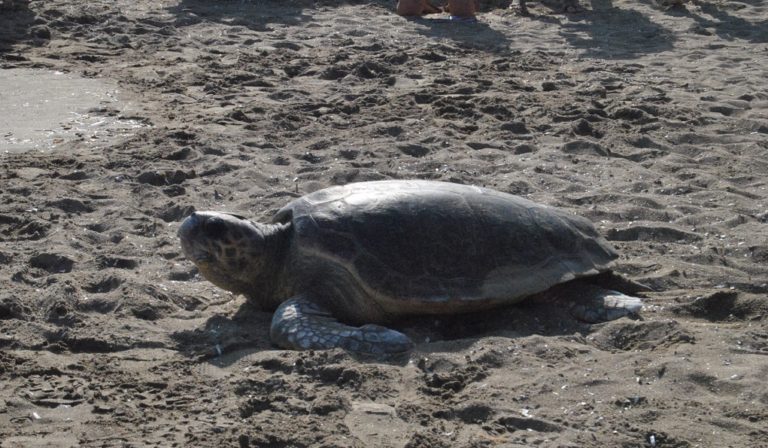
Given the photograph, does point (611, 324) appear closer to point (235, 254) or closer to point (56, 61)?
point (235, 254)

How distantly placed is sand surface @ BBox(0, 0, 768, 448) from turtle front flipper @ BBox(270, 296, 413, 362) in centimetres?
8

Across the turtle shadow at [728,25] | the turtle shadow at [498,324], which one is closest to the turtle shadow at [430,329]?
the turtle shadow at [498,324]

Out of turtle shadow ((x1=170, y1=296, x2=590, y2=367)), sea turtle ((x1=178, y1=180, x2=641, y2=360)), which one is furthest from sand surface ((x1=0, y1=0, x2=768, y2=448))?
sea turtle ((x1=178, y1=180, x2=641, y2=360))

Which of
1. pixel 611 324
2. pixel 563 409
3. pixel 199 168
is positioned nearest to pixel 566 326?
pixel 611 324

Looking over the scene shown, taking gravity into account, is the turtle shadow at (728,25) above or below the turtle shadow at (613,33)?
above

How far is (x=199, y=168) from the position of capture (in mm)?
6371

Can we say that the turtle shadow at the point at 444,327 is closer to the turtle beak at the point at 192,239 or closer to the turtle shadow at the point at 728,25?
the turtle beak at the point at 192,239

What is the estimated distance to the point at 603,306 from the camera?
435 cm

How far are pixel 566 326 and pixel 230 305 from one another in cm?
144

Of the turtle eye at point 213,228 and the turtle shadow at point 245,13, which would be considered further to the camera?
the turtle shadow at point 245,13

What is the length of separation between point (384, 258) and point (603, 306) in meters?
0.94

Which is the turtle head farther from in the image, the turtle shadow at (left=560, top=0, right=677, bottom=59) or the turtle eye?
the turtle shadow at (left=560, top=0, right=677, bottom=59)

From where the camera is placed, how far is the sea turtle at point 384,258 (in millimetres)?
4180

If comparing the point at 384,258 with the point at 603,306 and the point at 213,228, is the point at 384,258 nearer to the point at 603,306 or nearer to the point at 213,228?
the point at 213,228
